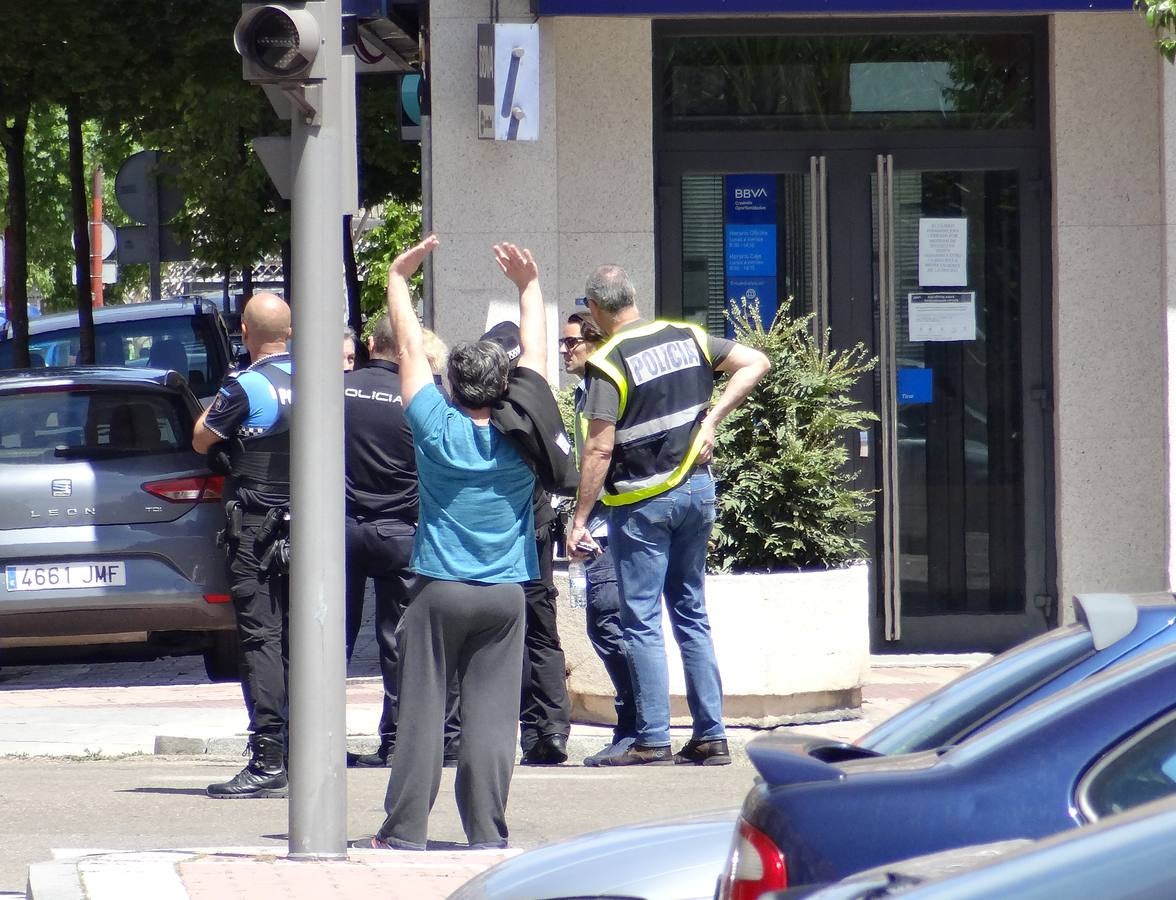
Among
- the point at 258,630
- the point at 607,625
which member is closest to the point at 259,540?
the point at 258,630

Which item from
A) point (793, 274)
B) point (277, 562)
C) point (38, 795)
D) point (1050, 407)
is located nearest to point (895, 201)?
point (793, 274)

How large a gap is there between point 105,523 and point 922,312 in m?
4.51

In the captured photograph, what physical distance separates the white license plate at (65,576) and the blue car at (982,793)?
Result: 6482mm

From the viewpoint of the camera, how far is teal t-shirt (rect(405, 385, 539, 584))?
5.59 metres

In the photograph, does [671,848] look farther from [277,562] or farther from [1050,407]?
[1050,407]

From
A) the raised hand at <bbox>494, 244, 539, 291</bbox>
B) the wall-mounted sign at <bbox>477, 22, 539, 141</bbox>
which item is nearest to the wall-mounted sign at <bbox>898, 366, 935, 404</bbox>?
the wall-mounted sign at <bbox>477, 22, 539, 141</bbox>

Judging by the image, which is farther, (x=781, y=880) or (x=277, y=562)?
(x=277, y=562)

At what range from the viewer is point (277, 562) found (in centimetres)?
687

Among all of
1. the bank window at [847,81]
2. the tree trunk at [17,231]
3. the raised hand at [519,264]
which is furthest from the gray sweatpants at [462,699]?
the tree trunk at [17,231]

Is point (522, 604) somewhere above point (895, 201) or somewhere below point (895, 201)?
below

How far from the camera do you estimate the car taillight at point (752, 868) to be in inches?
111

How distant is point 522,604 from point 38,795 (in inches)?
104

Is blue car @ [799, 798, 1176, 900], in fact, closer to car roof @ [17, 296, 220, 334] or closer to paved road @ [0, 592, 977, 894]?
paved road @ [0, 592, 977, 894]

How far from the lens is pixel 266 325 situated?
23.3 ft
